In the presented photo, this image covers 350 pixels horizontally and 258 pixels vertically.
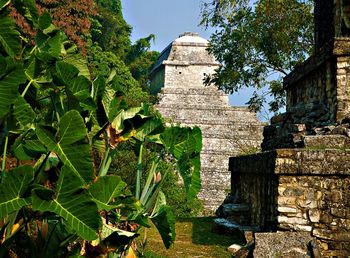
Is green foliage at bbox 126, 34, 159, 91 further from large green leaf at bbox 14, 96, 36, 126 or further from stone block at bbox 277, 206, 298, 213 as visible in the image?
large green leaf at bbox 14, 96, 36, 126

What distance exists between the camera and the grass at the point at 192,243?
224 inches

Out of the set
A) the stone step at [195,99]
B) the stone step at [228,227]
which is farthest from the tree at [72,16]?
the stone step at [228,227]

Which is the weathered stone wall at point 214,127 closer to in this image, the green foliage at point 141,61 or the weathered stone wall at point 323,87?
the green foliage at point 141,61

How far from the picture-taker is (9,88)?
2.38 metres

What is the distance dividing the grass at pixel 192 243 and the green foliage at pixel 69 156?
7.13 feet


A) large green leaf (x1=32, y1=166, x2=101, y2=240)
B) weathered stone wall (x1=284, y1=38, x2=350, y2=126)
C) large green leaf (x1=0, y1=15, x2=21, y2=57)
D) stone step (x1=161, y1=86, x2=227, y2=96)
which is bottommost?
large green leaf (x1=32, y1=166, x2=101, y2=240)

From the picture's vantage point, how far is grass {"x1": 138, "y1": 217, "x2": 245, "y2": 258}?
5688 mm

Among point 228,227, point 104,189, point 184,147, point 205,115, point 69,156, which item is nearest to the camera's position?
point 69,156

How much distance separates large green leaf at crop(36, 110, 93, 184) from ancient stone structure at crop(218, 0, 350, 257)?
3440 mm

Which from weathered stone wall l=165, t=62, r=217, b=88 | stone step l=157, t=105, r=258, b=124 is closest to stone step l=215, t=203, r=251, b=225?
stone step l=157, t=105, r=258, b=124

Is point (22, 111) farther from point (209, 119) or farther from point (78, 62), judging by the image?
point (209, 119)

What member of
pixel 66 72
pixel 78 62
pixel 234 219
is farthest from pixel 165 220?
pixel 234 219

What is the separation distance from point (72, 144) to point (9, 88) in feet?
1.36

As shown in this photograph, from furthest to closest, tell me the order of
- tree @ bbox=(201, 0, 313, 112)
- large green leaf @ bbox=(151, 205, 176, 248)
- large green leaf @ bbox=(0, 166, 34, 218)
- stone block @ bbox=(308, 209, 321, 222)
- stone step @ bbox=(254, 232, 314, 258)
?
tree @ bbox=(201, 0, 313, 112) < stone block @ bbox=(308, 209, 321, 222) < stone step @ bbox=(254, 232, 314, 258) < large green leaf @ bbox=(151, 205, 176, 248) < large green leaf @ bbox=(0, 166, 34, 218)
